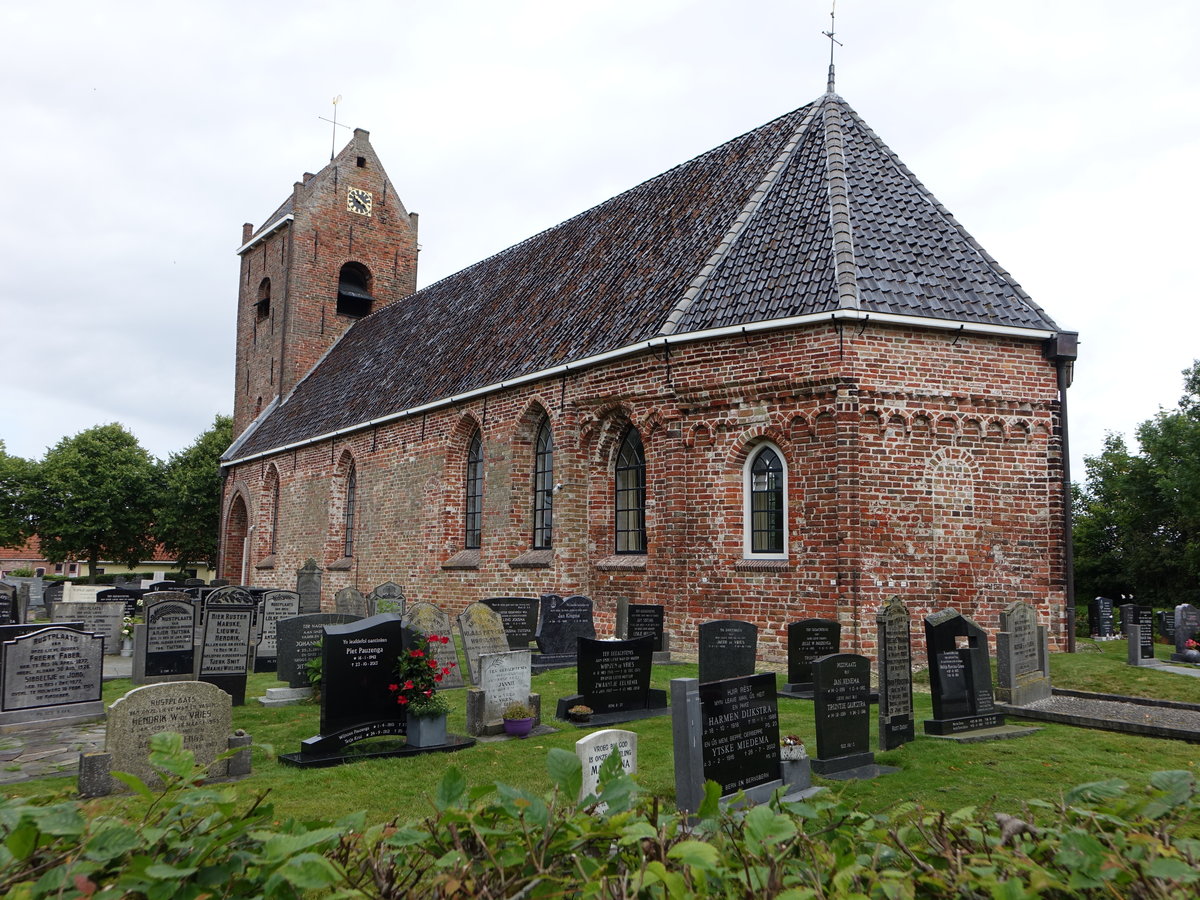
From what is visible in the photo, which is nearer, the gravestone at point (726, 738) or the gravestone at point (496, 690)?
the gravestone at point (726, 738)

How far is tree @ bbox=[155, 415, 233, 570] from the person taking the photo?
4053 cm

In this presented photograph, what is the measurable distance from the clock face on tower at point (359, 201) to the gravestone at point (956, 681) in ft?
90.2

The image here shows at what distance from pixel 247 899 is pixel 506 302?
20.7 m

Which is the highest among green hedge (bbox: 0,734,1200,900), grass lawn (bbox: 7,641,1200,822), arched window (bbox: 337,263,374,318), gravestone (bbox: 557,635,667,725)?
arched window (bbox: 337,263,374,318)

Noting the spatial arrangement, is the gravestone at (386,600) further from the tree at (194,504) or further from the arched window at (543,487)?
the tree at (194,504)

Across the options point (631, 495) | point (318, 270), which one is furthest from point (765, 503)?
point (318, 270)

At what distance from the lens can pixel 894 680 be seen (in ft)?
26.8

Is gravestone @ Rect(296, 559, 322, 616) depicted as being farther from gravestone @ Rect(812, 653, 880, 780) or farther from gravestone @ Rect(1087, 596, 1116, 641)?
gravestone @ Rect(1087, 596, 1116, 641)

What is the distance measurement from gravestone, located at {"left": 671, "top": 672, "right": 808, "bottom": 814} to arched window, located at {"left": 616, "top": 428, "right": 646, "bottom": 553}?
9.27 metres

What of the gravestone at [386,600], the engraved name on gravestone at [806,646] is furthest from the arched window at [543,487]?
the engraved name on gravestone at [806,646]

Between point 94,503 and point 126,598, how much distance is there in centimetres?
2885

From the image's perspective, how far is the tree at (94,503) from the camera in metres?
41.6

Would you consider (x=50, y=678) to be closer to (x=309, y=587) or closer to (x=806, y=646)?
(x=806, y=646)

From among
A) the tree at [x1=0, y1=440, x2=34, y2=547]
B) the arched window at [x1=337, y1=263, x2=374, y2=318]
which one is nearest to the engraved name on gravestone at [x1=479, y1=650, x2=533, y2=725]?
the arched window at [x1=337, y1=263, x2=374, y2=318]
